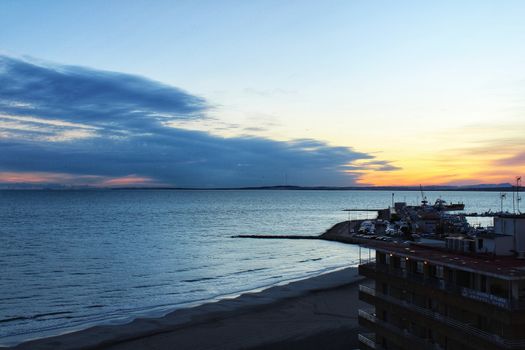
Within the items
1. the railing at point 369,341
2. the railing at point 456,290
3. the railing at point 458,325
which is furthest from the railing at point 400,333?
the railing at point 456,290

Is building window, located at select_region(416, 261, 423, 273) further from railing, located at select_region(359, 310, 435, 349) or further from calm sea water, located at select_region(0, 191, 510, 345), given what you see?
calm sea water, located at select_region(0, 191, 510, 345)

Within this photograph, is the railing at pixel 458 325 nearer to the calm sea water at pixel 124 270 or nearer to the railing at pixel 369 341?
the railing at pixel 369 341

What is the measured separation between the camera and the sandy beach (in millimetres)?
45375

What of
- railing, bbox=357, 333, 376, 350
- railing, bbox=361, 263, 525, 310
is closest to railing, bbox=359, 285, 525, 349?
railing, bbox=361, 263, 525, 310

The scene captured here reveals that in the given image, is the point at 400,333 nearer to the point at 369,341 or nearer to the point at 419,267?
the point at 419,267

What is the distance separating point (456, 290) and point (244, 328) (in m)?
27.5

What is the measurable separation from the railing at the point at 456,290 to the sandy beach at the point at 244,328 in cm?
1276

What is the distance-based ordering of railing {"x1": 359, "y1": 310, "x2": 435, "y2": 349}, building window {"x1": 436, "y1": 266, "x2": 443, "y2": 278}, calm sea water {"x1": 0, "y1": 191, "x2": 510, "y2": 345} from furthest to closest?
1. calm sea water {"x1": 0, "y1": 191, "x2": 510, "y2": 345}
2. building window {"x1": 436, "y1": 266, "x2": 443, "y2": 278}
3. railing {"x1": 359, "y1": 310, "x2": 435, "y2": 349}

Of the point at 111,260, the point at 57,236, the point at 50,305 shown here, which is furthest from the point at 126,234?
the point at 50,305

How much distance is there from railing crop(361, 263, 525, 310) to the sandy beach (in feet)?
41.9

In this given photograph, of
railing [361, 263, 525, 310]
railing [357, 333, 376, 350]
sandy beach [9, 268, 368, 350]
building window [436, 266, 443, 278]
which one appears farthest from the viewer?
sandy beach [9, 268, 368, 350]

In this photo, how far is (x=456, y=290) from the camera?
92.0 feet

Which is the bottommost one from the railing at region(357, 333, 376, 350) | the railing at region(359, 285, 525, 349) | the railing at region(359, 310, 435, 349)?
the railing at region(357, 333, 376, 350)

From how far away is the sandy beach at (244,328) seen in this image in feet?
149
